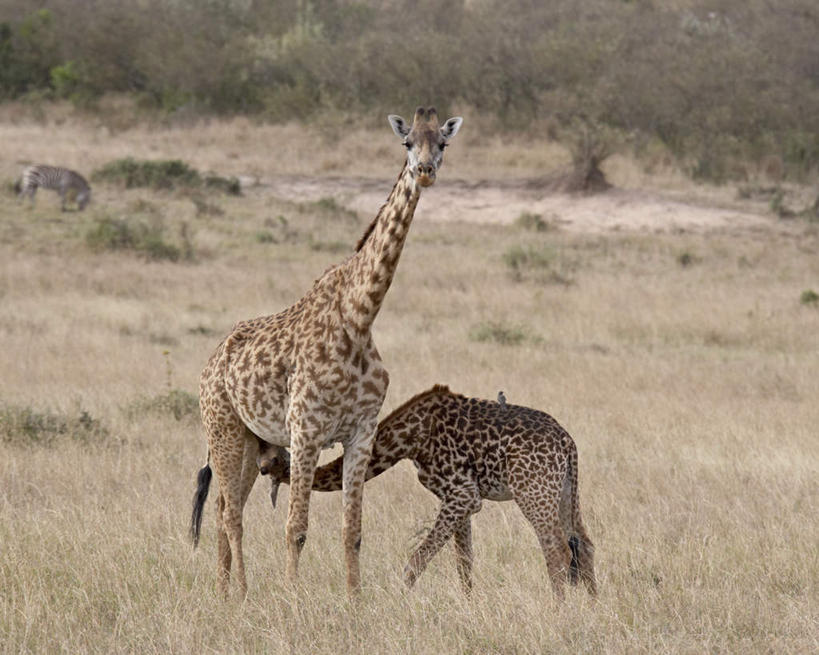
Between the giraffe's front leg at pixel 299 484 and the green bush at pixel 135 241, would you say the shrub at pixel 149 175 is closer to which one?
the green bush at pixel 135 241

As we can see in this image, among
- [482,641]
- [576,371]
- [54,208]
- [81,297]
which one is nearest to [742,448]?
[576,371]

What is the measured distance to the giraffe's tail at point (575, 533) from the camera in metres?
5.82

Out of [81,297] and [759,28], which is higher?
[759,28]

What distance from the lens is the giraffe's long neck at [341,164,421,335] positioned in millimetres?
5145

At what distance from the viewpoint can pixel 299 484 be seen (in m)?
5.50

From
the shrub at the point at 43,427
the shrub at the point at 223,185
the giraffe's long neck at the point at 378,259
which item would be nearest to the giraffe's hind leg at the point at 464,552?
the giraffe's long neck at the point at 378,259

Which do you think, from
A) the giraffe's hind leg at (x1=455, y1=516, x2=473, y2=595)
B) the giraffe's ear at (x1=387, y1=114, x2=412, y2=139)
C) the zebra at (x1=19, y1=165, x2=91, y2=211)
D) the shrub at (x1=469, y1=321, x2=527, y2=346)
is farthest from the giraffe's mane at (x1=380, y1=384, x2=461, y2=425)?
the zebra at (x1=19, y1=165, x2=91, y2=211)

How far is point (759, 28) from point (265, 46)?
21.4 meters

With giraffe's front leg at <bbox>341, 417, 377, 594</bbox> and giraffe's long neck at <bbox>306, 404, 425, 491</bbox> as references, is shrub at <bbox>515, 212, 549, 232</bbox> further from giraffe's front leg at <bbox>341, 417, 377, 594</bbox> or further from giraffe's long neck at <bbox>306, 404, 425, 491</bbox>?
giraffe's front leg at <bbox>341, 417, 377, 594</bbox>

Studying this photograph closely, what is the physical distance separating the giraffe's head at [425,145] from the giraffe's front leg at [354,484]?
1388 millimetres

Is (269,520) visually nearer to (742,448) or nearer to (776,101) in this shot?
(742,448)

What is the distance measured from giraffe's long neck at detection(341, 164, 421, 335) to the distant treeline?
26.5 m

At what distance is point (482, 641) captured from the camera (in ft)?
17.1

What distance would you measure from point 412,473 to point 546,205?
19.3 meters
